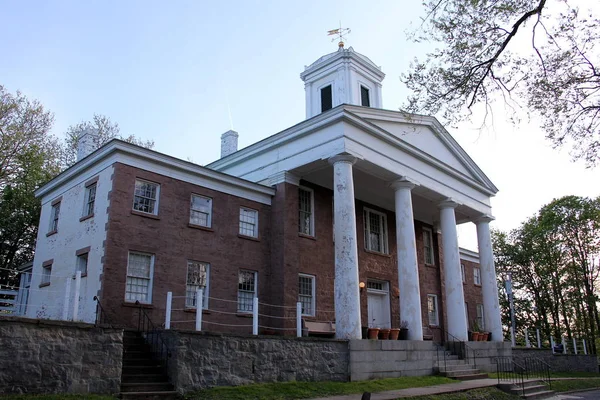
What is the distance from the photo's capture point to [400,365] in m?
18.4

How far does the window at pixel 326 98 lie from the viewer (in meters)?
27.1

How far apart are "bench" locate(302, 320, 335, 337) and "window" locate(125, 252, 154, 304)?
234 inches

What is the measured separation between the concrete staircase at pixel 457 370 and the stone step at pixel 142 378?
11.5 meters

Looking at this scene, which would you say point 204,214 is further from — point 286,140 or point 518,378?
point 518,378

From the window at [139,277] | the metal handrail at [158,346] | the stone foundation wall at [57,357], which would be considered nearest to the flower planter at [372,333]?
→ the window at [139,277]

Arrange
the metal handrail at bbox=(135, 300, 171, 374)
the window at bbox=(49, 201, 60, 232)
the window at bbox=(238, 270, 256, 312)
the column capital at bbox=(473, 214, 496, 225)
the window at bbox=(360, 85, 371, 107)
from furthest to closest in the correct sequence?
the column capital at bbox=(473, 214, 496, 225)
the window at bbox=(360, 85, 371, 107)
the window at bbox=(49, 201, 60, 232)
the window at bbox=(238, 270, 256, 312)
the metal handrail at bbox=(135, 300, 171, 374)

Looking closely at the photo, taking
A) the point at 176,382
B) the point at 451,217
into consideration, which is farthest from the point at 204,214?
the point at 451,217

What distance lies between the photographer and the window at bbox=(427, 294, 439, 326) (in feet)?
93.4

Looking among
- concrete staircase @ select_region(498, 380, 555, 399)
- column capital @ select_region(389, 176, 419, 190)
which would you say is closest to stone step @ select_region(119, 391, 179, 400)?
concrete staircase @ select_region(498, 380, 555, 399)

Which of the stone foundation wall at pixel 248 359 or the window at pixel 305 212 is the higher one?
the window at pixel 305 212

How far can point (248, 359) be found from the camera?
1381cm

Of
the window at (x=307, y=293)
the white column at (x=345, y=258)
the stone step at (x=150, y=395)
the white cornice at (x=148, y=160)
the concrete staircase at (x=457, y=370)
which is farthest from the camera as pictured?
the window at (x=307, y=293)

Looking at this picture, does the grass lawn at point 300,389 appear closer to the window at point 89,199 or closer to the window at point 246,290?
the window at point 246,290

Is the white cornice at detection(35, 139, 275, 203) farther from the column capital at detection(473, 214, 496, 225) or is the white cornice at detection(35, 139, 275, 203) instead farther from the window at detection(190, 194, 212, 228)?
the column capital at detection(473, 214, 496, 225)
